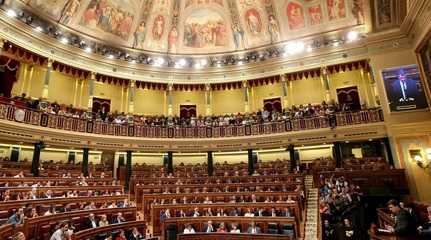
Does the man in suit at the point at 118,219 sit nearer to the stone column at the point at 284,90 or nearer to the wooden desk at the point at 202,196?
the wooden desk at the point at 202,196

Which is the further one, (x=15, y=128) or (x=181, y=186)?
(x=181, y=186)

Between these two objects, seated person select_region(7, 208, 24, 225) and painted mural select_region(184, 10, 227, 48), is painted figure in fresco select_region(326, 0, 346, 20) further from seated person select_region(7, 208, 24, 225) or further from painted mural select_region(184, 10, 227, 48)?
seated person select_region(7, 208, 24, 225)

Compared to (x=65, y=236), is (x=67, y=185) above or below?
above

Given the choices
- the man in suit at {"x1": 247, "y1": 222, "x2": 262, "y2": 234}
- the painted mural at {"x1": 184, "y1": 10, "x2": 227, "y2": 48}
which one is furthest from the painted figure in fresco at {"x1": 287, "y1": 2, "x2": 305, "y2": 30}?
the man in suit at {"x1": 247, "y1": 222, "x2": 262, "y2": 234}

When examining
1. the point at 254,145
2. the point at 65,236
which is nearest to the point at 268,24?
the point at 254,145

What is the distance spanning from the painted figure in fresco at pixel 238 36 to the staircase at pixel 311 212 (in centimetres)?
1006

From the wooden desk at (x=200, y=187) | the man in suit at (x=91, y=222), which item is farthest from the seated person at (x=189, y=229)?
the wooden desk at (x=200, y=187)

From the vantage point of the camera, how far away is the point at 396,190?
10062 millimetres

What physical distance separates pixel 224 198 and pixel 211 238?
322 centimetres

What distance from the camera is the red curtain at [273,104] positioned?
18.1 metres

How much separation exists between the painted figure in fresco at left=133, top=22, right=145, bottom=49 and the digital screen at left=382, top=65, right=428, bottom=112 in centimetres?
1359

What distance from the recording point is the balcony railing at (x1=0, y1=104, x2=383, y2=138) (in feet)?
36.8

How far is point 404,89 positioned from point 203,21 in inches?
476

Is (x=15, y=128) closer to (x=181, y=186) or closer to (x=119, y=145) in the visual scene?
(x=119, y=145)
